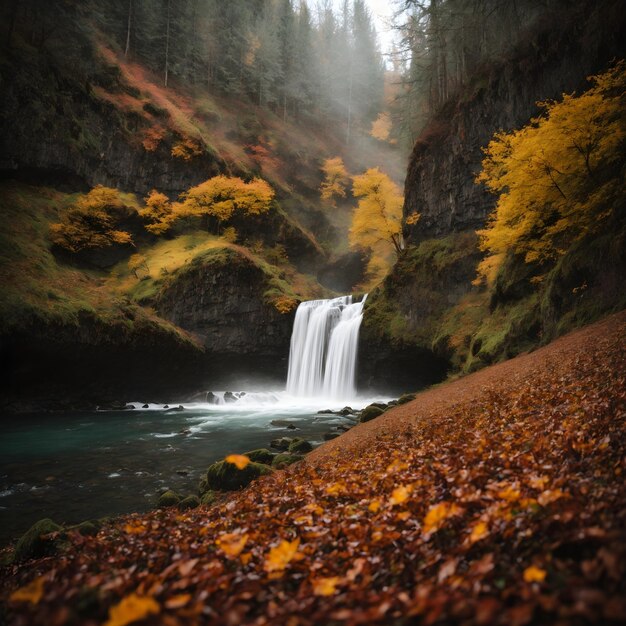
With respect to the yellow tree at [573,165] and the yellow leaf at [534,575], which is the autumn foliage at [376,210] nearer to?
the yellow tree at [573,165]

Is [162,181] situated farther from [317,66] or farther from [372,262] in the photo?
[317,66]

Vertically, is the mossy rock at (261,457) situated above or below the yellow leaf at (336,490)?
below

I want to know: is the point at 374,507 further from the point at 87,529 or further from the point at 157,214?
the point at 157,214

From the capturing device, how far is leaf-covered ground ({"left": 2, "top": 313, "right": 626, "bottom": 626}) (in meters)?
1.58

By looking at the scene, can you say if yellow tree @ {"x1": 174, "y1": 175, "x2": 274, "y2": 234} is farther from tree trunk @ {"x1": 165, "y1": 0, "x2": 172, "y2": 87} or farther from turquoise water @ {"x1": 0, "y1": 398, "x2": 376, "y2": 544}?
tree trunk @ {"x1": 165, "y1": 0, "x2": 172, "y2": 87}

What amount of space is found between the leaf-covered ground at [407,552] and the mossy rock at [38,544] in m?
0.48

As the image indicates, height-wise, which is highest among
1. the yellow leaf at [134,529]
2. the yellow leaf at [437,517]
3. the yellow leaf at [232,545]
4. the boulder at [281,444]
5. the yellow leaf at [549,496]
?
the yellow leaf at [549,496]

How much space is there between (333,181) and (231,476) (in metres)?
40.0

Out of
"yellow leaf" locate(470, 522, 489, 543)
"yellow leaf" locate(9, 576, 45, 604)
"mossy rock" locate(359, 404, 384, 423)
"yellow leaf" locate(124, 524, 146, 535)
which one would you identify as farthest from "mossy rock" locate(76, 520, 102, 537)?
"mossy rock" locate(359, 404, 384, 423)

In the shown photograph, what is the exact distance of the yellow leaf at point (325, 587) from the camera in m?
1.92

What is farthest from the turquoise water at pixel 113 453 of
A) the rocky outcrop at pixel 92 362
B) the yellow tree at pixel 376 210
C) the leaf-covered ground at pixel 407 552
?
the yellow tree at pixel 376 210

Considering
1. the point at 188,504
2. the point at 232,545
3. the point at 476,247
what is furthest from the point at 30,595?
the point at 476,247

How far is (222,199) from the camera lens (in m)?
29.1

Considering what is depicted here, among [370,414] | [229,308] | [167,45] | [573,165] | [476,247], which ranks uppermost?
[167,45]
